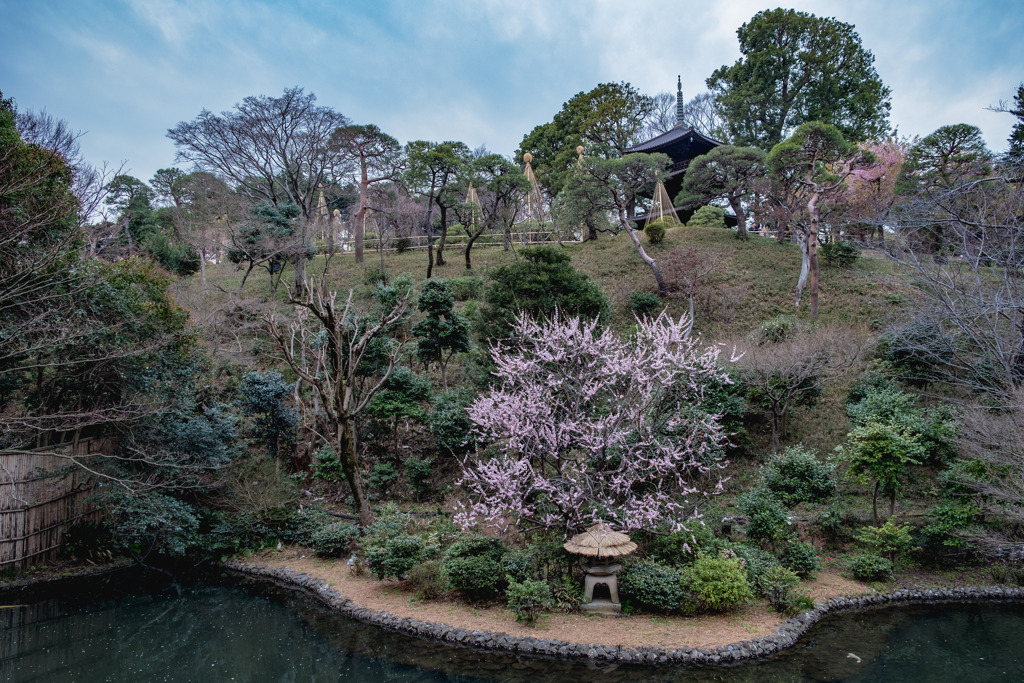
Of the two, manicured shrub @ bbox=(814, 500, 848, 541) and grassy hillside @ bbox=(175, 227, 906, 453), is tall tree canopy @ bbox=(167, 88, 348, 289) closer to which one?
grassy hillside @ bbox=(175, 227, 906, 453)

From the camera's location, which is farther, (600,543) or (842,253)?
(842,253)

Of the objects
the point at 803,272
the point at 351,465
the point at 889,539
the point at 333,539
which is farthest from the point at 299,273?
the point at 889,539

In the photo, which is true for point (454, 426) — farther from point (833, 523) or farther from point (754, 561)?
point (833, 523)

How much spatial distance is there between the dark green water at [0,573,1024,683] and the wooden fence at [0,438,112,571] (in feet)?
2.50

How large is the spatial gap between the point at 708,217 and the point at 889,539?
777 inches

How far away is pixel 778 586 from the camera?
737 centimetres

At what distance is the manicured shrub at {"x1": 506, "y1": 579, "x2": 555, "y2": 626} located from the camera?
7.15m

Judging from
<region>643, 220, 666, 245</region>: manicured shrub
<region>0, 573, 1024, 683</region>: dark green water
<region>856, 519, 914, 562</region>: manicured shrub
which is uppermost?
<region>643, 220, 666, 245</region>: manicured shrub

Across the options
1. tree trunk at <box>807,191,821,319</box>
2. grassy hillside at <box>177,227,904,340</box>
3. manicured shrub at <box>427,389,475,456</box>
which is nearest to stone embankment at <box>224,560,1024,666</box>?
manicured shrub at <box>427,389,475,456</box>

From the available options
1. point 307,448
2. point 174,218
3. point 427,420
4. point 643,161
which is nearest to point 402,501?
point 427,420

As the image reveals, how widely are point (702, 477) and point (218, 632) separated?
327 inches

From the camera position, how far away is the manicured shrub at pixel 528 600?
23.4 feet

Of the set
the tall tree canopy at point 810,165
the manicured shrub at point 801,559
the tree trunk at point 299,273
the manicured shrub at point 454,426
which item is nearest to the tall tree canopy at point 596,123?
the tall tree canopy at point 810,165

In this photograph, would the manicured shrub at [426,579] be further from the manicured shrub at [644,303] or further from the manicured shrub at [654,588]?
the manicured shrub at [644,303]
